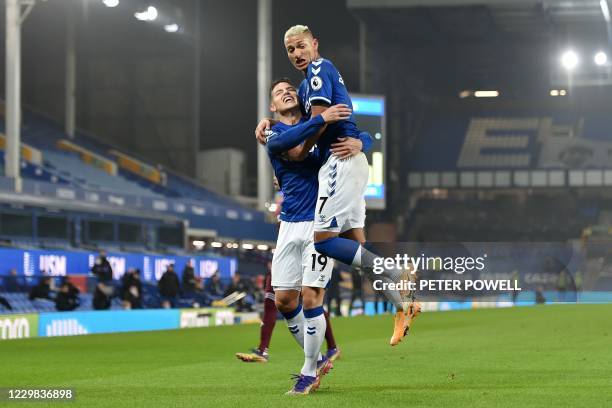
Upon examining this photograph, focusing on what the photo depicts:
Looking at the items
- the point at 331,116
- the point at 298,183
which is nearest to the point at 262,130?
the point at 298,183

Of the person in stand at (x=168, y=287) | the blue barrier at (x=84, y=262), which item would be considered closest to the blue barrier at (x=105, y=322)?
the person in stand at (x=168, y=287)

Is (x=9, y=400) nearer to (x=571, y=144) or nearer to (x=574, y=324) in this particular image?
(x=574, y=324)

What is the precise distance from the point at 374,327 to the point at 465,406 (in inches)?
567

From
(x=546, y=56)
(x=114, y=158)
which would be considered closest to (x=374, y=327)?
(x=114, y=158)

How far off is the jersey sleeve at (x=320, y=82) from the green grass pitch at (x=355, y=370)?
1898 millimetres

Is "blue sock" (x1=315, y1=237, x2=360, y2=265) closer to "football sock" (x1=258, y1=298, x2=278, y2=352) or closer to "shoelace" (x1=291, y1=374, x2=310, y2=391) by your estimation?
A: "shoelace" (x1=291, y1=374, x2=310, y2=391)

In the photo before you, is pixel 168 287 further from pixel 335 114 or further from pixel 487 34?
pixel 487 34

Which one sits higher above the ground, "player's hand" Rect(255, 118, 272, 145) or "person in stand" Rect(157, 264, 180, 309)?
"player's hand" Rect(255, 118, 272, 145)

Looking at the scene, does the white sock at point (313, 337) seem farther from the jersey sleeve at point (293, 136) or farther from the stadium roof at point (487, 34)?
the stadium roof at point (487, 34)

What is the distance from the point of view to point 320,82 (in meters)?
7.15

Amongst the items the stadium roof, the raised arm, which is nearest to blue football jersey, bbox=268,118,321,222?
the raised arm

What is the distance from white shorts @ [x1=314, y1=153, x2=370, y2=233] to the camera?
729 cm

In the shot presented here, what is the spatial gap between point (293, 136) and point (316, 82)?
0.39 m

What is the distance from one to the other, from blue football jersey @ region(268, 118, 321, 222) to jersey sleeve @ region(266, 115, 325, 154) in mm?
279
